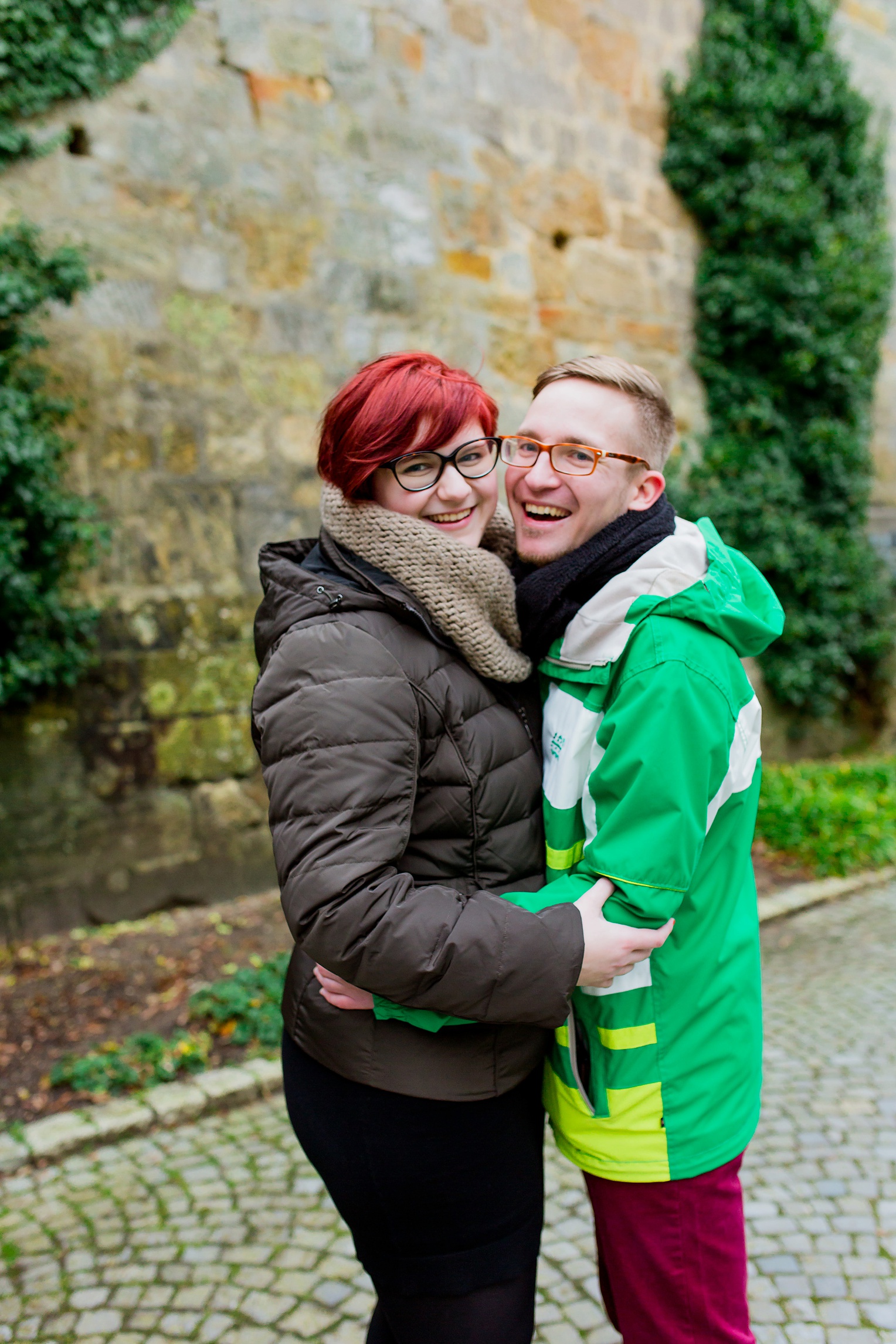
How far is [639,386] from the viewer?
1533 millimetres

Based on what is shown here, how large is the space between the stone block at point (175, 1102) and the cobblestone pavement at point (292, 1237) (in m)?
0.04

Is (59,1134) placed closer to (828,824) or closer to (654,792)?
(654,792)

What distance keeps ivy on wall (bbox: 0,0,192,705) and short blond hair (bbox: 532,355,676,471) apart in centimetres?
262

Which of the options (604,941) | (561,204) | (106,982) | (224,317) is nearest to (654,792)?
(604,941)

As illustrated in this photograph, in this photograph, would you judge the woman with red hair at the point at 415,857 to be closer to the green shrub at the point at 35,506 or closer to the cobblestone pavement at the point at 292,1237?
the cobblestone pavement at the point at 292,1237

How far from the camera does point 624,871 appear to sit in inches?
49.4

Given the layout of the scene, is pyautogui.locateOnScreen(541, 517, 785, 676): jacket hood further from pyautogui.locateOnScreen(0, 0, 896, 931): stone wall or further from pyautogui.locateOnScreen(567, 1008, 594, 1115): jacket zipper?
pyautogui.locateOnScreen(0, 0, 896, 931): stone wall

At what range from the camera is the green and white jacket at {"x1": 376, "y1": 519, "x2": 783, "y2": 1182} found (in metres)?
1.26

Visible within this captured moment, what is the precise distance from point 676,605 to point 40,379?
3342 millimetres

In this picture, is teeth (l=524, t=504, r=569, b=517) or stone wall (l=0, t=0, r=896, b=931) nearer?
teeth (l=524, t=504, r=569, b=517)

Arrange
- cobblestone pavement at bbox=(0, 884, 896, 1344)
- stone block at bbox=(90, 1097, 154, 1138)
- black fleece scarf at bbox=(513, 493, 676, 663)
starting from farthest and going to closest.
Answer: stone block at bbox=(90, 1097, 154, 1138) → cobblestone pavement at bbox=(0, 884, 896, 1344) → black fleece scarf at bbox=(513, 493, 676, 663)

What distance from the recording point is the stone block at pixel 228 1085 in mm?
3107

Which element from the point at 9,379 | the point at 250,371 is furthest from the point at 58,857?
the point at 250,371

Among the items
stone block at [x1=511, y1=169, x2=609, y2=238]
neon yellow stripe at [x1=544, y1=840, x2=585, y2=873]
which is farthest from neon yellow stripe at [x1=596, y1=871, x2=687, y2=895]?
stone block at [x1=511, y1=169, x2=609, y2=238]
